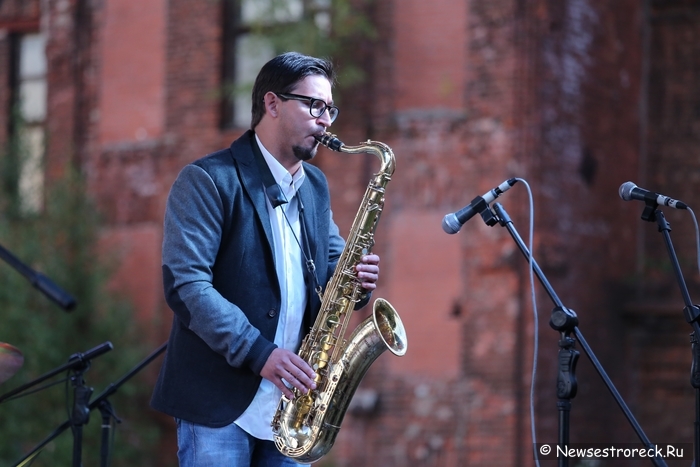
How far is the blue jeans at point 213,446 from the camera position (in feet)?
12.4

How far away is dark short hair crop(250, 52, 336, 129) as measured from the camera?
4.07m

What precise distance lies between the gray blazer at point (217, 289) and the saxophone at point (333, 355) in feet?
0.88

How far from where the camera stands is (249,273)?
3.92m

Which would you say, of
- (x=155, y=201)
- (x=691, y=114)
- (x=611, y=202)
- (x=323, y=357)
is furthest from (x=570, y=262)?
(x=323, y=357)

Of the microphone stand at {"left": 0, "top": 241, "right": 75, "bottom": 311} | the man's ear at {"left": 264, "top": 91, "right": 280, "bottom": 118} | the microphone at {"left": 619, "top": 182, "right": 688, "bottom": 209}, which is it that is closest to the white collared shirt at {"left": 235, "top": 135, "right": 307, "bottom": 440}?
the man's ear at {"left": 264, "top": 91, "right": 280, "bottom": 118}

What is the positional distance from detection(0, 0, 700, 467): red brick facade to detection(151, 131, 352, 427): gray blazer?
4851 mm

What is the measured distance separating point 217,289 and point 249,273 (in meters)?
0.13

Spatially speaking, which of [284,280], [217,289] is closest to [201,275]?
[217,289]

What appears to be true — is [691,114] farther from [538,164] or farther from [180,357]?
[180,357]

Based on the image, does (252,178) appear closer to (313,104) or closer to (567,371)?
(313,104)

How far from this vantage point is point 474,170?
8.80 metres

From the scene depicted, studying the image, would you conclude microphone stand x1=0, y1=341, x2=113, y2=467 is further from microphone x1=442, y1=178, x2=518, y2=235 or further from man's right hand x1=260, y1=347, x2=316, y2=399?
microphone x1=442, y1=178, x2=518, y2=235

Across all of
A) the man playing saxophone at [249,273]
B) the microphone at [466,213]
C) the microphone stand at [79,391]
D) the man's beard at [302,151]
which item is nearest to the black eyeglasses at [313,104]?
the man playing saxophone at [249,273]

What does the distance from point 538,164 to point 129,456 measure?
4551 millimetres
